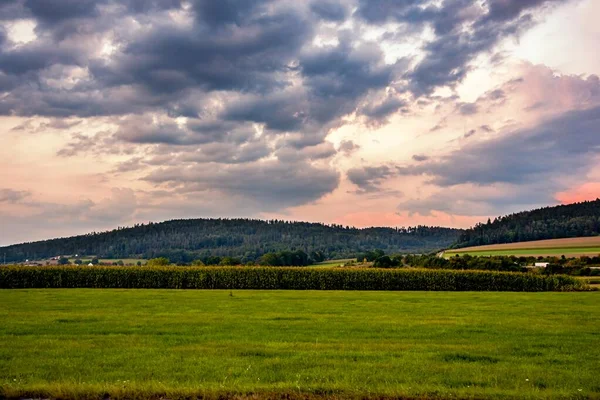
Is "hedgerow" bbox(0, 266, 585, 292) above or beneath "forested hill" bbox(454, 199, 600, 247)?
beneath

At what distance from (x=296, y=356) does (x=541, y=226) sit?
146m

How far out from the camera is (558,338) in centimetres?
1630

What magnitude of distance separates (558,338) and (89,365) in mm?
13618

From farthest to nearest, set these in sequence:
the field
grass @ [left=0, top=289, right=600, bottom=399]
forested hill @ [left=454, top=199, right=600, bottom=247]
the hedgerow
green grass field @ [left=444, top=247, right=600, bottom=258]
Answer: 1. forested hill @ [left=454, top=199, right=600, bottom=247]
2. the field
3. green grass field @ [left=444, top=247, right=600, bottom=258]
4. the hedgerow
5. grass @ [left=0, top=289, right=600, bottom=399]

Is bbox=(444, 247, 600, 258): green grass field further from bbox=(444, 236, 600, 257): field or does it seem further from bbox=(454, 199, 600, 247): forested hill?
bbox=(454, 199, 600, 247): forested hill

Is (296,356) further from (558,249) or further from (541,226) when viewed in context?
(541,226)

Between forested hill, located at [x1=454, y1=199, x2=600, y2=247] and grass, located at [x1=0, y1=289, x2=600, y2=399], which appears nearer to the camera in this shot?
grass, located at [x1=0, y1=289, x2=600, y2=399]

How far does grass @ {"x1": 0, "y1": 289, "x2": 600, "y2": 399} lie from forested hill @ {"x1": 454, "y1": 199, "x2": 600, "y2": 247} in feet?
405

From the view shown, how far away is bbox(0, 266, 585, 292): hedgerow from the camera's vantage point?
57.2m

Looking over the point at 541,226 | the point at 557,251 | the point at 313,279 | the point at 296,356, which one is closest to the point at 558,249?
the point at 557,251

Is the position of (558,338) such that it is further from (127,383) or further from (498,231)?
(498,231)

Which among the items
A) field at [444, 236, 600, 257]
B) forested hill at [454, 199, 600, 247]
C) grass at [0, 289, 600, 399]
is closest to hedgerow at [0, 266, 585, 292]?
grass at [0, 289, 600, 399]

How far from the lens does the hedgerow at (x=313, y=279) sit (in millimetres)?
57156

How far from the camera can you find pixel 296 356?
12.8 m
